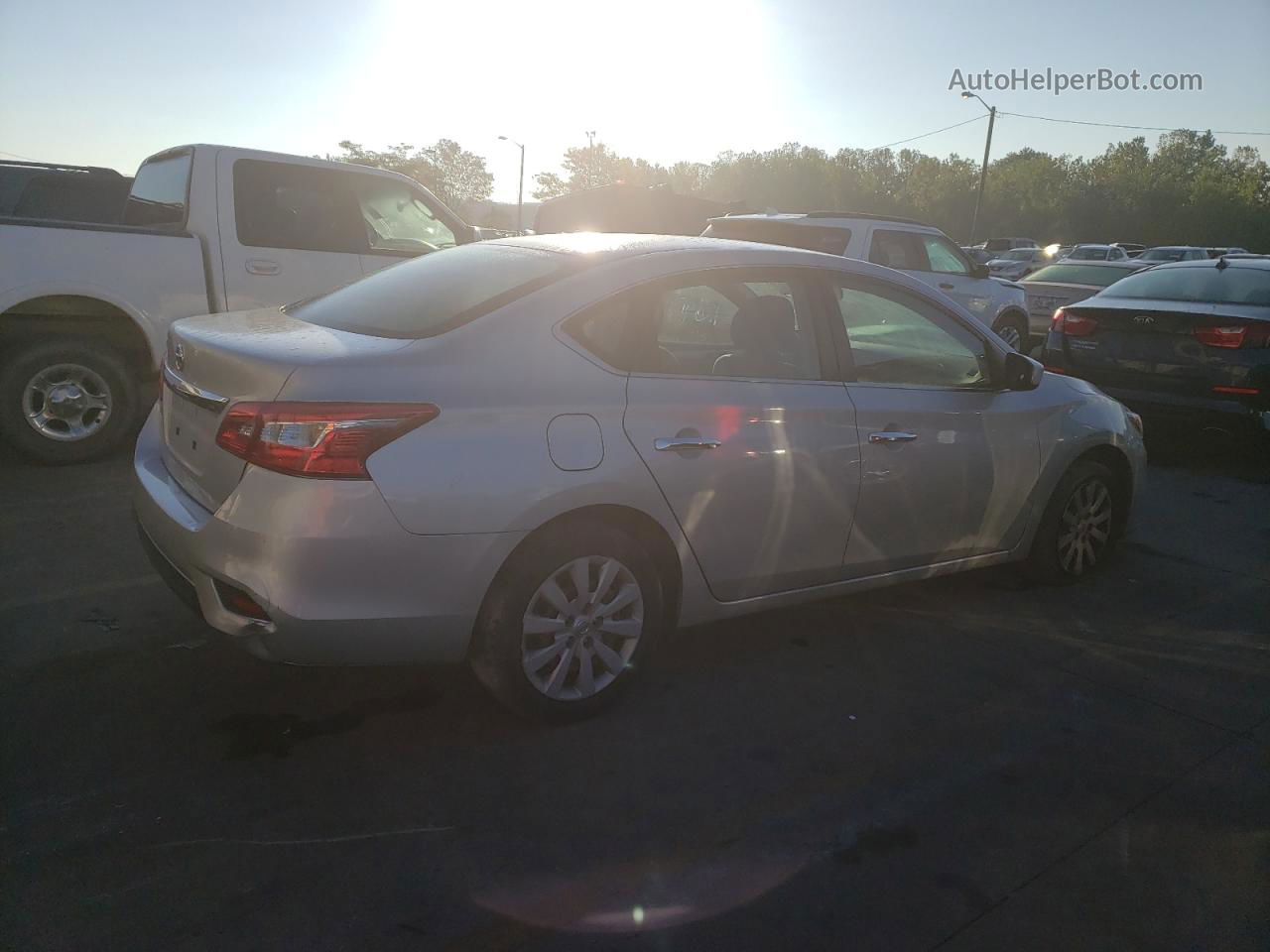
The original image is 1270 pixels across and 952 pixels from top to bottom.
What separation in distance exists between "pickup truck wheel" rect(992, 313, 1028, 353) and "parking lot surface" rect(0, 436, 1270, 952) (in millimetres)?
8760

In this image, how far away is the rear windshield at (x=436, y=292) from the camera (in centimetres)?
324

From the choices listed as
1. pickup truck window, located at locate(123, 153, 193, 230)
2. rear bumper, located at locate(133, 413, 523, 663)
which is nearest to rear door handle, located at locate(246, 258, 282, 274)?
pickup truck window, located at locate(123, 153, 193, 230)

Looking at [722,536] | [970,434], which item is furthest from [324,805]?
[970,434]

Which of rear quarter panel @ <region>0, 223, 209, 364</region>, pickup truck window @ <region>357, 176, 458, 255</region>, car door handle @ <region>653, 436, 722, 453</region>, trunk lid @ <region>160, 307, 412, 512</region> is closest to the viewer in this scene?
trunk lid @ <region>160, 307, 412, 512</region>

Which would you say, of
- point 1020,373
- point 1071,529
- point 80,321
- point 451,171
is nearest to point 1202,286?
point 1071,529

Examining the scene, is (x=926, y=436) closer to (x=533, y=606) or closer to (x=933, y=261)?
(x=533, y=606)

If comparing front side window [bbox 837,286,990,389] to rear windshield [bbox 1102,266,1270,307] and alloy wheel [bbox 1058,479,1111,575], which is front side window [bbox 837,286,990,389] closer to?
alloy wheel [bbox 1058,479,1111,575]

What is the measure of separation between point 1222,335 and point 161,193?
7.64 metres

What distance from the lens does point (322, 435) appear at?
107 inches

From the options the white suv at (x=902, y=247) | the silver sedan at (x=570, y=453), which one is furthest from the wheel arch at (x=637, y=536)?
the white suv at (x=902, y=247)

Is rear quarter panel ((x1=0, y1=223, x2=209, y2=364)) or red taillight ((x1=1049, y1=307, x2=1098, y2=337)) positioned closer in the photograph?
rear quarter panel ((x1=0, y1=223, x2=209, y2=364))

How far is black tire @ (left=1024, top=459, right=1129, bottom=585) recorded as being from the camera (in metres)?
4.70

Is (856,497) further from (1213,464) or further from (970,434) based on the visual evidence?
(1213,464)

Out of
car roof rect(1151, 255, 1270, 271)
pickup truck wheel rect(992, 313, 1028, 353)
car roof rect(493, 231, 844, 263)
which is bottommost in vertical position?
pickup truck wheel rect(992, 313, 1028, 353)
